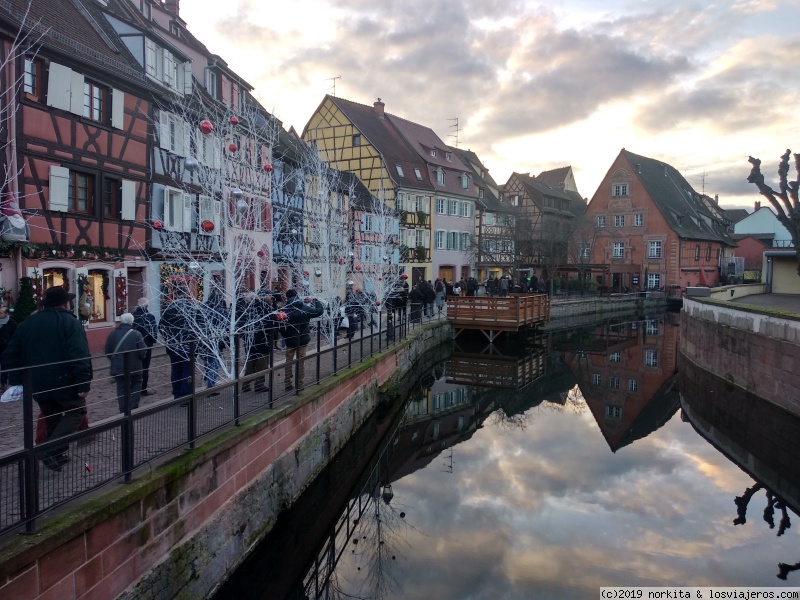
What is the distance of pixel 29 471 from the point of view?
423 cm

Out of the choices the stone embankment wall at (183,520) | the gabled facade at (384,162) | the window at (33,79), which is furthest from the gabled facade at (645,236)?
the stone embankment wall at (183,520)

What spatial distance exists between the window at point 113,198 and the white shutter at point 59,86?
2.30 meters

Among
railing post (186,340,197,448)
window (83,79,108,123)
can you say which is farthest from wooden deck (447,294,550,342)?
railing post (186,340,197,448)

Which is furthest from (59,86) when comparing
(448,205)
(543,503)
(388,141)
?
(448,205)

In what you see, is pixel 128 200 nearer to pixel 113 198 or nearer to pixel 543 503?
pixel 113 198

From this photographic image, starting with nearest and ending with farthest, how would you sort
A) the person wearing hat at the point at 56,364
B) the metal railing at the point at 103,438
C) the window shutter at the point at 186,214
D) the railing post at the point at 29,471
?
the railing post at the point at 29,471 < the metal railing at the point at 103,438 < the person wearing hat at the point at 56,364 < the window shutter at the point at 186,214

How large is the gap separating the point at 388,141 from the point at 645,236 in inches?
1039

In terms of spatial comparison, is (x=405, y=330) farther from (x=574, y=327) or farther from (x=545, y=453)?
(x=574, y=327)

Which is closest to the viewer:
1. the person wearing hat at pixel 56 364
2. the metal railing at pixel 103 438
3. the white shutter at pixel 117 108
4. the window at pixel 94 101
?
the metal railing at pixel 103 438

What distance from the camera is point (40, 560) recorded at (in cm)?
408

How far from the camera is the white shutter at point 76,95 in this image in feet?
47.2

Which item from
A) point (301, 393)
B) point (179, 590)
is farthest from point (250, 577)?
point (301, 393)

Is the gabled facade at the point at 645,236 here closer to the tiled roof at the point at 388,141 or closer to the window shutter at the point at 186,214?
the tiled roof at the point at 388,141

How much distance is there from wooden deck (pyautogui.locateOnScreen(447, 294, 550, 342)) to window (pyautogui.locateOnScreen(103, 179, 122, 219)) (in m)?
14.2
